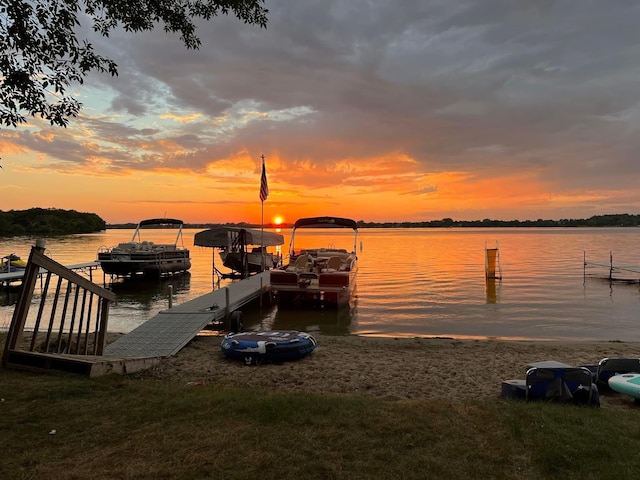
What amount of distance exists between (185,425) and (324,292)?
13274mm

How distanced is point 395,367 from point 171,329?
5.73 m

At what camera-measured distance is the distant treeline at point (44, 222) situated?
111 meters

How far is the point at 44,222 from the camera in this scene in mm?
122812

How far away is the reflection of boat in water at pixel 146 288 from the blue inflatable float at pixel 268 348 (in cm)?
1248

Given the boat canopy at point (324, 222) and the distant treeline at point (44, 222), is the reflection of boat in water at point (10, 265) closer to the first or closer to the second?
the boat canopy at point (324, 222)

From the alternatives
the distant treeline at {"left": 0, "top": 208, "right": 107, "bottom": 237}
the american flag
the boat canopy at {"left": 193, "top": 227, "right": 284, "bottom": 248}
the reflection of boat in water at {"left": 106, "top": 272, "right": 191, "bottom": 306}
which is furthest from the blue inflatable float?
the distant treeline at {"left": 0, "top": 208, "right": 107, "bottom": 237}

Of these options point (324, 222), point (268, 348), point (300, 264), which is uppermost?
point (324, 222)

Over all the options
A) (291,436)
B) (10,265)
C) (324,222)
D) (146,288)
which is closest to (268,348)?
(291,436)

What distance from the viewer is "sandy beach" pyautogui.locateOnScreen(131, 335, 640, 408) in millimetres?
6957

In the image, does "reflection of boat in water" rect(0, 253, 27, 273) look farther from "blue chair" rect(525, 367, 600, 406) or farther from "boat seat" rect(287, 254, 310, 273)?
"blue chair" rect(525, 367, 600, 406)

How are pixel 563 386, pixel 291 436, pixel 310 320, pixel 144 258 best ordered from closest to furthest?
pixel 291 436, pixel 563 386, pixel 310 320, pixel 144 258

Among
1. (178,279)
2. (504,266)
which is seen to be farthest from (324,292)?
(504,266)

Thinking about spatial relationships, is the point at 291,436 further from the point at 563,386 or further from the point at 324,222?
the point at 324,222

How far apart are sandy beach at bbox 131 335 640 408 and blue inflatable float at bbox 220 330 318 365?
6.3 inches
